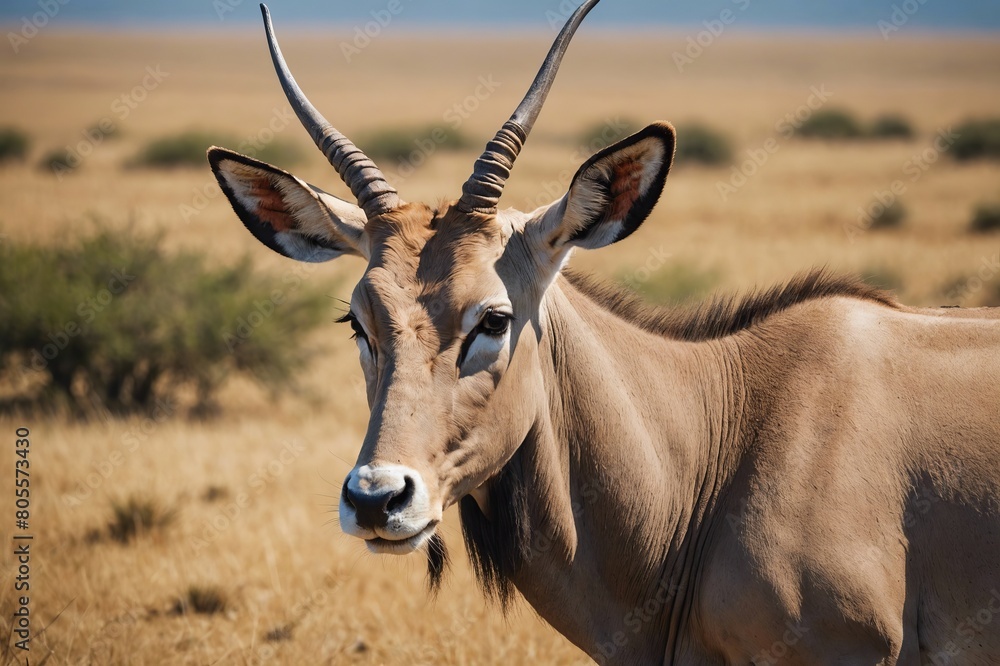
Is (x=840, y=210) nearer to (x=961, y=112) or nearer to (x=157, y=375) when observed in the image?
(x=157, y=375)

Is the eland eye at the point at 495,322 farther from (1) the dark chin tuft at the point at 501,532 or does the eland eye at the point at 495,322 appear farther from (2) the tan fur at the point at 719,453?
(1) the dark chin tuft at the point at 501,532

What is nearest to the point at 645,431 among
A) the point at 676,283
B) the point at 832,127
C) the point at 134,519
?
the point at 134,519

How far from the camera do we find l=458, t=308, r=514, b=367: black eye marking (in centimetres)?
426

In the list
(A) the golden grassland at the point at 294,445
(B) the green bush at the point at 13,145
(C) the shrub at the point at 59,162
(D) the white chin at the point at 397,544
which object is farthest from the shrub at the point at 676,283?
(B) the green bush at the point at 13,145

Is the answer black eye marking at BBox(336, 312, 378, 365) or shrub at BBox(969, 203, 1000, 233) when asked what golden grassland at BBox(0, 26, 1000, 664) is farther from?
black eye marking at BBox(336, 312, 378, 365)

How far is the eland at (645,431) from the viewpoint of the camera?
4141mm

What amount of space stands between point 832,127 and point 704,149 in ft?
45.7

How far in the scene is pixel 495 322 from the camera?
4.31 m

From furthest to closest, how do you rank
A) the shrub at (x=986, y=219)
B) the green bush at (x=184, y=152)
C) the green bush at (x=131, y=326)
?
the green bush at (x=184, y=152) < the shrub at (x=986, y=219) < the green bush at (x=131, y=326)

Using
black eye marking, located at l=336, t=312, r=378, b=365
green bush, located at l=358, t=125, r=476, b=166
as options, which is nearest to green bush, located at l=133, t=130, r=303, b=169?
green bush, located at l=358, t=125, r=476, b=166

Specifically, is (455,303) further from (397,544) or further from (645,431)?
(645,431)

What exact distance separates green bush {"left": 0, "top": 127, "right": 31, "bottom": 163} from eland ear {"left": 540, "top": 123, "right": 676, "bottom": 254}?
4710 centimetres

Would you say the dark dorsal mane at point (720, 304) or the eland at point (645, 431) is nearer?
the eland at point (645, 431)

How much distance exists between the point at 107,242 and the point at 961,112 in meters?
77.2
